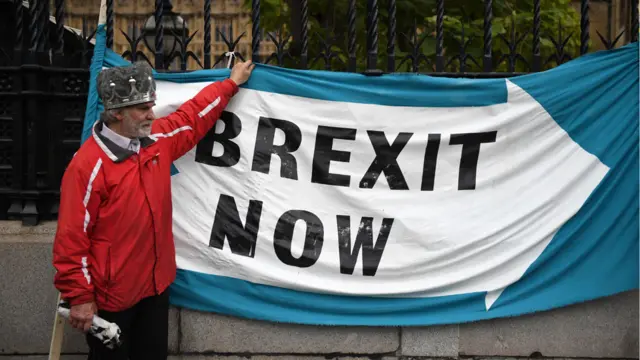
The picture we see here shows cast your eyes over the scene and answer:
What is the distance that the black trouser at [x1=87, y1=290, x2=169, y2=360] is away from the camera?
5113 millimetres

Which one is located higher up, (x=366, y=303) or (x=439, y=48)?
(x=439, y=48)

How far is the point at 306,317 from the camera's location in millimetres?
5840

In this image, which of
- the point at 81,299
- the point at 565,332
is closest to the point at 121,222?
the point at 81,299

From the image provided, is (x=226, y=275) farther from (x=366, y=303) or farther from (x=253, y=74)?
(x=253, y=74)

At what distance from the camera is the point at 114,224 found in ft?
16.0

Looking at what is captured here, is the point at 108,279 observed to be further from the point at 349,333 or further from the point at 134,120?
the point at 349,333

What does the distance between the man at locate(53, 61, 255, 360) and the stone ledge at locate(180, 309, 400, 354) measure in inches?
25.5

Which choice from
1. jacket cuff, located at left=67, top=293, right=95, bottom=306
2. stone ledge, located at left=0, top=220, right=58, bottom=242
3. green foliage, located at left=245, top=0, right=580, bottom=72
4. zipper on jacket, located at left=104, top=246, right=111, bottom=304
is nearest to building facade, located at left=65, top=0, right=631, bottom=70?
green foliage, located at left=245, top=0, right=580, bottom=72

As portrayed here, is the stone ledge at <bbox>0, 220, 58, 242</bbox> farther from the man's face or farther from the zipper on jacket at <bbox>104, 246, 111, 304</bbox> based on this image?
the man's face

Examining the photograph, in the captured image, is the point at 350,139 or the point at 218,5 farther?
the point at 218,5

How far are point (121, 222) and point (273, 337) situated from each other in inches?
59.1

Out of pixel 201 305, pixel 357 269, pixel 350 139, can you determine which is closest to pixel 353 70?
pixel 350 139

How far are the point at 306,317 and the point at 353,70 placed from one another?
5.17 feet

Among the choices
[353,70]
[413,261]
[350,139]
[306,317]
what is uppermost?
[353,70]
